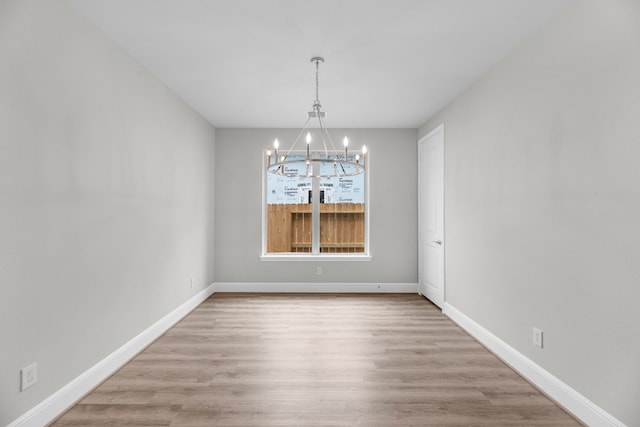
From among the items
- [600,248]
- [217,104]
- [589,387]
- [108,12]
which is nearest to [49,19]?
[108,12]

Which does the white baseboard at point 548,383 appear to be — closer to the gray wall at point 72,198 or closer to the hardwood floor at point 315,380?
the hardwood floor at point 315,380

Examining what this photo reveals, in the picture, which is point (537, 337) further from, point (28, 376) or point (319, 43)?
point (28, 376)

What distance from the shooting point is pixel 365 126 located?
5.19m

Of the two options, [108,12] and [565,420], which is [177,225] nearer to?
[108,12]

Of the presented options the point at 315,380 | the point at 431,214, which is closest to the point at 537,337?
the point at 315,380

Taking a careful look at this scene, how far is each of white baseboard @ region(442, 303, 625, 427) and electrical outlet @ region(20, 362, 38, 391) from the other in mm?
3169

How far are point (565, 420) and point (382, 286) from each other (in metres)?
3.27

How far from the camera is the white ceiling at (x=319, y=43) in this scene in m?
2.26

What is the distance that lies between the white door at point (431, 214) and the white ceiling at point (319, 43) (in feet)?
2.57

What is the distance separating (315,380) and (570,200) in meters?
2.10

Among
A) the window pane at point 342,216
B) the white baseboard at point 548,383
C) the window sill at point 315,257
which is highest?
the window pane at point 342,216

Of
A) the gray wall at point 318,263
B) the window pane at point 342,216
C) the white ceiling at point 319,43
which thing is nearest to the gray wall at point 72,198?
the white ceiling at point 319,43

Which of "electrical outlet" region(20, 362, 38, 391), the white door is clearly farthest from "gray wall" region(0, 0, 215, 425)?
the white door

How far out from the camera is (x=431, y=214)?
189 inches
